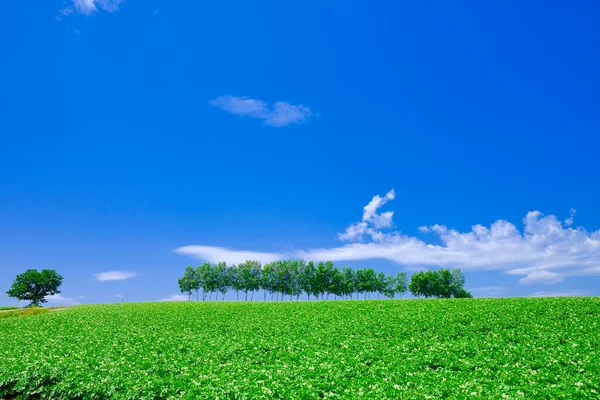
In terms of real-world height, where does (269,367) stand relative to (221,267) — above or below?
below

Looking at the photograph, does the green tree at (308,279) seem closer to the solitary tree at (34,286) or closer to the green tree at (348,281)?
the green tree at (348,281)

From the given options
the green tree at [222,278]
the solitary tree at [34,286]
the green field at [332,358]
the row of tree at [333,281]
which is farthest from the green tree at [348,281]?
the solitary tree at [34,286]

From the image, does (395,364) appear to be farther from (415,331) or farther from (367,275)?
(367,275)

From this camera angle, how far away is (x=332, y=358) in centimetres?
2209

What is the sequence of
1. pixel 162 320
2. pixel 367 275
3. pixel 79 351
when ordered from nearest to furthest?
pixel 79 351 → pixel 162 320 → pixel 367 275

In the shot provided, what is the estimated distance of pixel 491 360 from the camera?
2097cm

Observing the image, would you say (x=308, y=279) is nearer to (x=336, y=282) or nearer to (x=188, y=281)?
(x=336, y=282)

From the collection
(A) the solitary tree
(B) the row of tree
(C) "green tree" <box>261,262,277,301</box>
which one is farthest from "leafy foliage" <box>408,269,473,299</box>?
(A) the solitary tree

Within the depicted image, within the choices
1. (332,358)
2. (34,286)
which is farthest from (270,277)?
(332,358)

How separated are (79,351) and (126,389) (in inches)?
464

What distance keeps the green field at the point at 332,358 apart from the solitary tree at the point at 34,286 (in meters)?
109

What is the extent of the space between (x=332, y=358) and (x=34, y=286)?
476ft

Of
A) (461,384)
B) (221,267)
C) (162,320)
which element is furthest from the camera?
(221,267)

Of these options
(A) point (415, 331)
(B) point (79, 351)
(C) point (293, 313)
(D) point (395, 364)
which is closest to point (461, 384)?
(D) point (395, 364)
